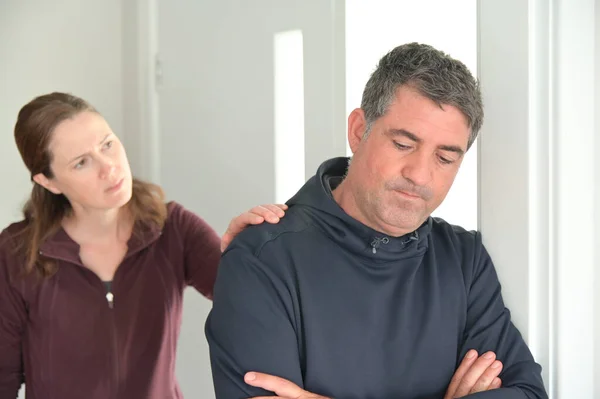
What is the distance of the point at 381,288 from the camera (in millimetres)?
1435

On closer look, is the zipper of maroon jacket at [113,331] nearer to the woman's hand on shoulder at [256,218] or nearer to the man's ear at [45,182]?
the man's ear at [45,182]

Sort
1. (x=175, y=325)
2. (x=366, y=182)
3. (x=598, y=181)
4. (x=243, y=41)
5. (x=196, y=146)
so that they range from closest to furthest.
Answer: (x=366, y=182) < (x=598, y=181) < (x=175, y=325) < (x=243, y=41) < (x=196, y=146)

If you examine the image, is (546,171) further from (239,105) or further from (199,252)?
(239,105)

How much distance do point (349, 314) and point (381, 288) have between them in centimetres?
8

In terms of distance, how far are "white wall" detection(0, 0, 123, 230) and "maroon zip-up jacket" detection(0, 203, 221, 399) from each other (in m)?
0.92

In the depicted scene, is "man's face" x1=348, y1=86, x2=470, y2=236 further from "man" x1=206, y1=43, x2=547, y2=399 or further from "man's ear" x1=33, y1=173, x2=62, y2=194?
"man's ear" x1=33, y1=173, x2=62, y2=194

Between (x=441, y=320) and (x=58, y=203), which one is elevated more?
(x=58, y=203)

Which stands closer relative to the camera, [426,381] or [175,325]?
[426,381]

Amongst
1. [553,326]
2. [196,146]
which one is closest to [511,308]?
[553,326]

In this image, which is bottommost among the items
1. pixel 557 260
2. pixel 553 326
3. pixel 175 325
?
pixel 175 325

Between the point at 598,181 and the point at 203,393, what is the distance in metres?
Result: 1.80

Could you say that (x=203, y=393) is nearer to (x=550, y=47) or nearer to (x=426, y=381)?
(x=426, y=381)

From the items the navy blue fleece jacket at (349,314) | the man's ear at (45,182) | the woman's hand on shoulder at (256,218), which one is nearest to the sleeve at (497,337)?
the navy blue fleece jacket at (349,314)

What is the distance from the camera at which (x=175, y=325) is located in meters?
2.18
